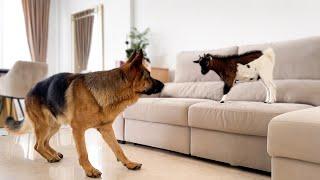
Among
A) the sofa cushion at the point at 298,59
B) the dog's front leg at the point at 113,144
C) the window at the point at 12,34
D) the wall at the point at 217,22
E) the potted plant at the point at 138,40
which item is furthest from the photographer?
the window at the point at 12,34

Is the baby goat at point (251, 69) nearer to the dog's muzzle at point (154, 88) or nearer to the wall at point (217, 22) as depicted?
the dog's muzzle at point (154, 88)

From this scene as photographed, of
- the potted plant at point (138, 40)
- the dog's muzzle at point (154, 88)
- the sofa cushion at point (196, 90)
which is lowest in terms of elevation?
the sofa cushion at point (196, 90)

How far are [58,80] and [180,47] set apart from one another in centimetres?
204

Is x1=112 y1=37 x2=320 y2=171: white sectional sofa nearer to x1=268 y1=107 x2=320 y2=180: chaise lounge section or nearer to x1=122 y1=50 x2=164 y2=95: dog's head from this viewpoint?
x1=268 y1=107 x2=320 y2=180: chaise lounge section

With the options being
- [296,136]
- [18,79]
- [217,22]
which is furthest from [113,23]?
[296,136]

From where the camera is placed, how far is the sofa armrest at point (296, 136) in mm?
1378

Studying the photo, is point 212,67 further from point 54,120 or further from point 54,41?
point 54,41

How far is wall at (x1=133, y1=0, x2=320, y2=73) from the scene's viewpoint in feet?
9.30

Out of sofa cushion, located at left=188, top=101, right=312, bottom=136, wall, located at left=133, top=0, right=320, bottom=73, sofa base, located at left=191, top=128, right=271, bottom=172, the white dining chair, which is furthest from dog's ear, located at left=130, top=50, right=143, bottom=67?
Result: the white dining chair

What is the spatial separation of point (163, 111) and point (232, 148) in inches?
26.6

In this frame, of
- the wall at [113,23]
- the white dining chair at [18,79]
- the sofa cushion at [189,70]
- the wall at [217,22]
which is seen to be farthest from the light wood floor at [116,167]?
the wall at [113,23]

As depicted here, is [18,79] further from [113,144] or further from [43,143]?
[113,144]

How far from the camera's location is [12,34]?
5660 millimetres

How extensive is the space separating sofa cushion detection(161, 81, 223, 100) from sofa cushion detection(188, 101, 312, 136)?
58 cm
